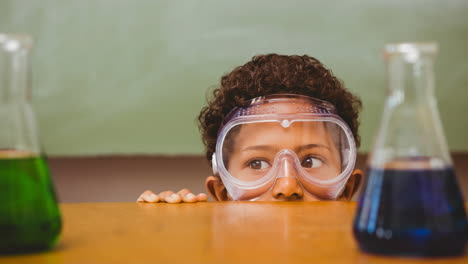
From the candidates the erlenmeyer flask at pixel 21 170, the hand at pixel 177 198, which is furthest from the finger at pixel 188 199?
the erlenmeyer flask at pixel 21 170

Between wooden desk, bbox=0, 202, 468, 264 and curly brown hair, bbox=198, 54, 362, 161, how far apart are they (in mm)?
687

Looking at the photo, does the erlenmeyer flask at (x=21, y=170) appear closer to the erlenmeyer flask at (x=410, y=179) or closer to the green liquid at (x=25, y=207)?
the green liquid at (x=25, y=207)

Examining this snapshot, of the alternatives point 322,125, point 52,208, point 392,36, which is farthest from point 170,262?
point 392,36

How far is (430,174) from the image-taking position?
0.50 metres

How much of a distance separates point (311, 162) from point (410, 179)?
1008 mm

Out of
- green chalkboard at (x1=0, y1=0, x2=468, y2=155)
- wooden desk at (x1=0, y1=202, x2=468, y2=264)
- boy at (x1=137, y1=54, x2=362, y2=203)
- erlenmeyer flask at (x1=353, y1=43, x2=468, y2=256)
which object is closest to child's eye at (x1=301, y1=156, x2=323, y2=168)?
boy at (x1=137, y1=54, x2=362, y2=203)

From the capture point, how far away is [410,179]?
0.50 metres

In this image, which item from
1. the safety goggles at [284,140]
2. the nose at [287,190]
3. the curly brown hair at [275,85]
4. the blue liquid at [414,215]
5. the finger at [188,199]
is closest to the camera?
the blue liquid at [414,215]

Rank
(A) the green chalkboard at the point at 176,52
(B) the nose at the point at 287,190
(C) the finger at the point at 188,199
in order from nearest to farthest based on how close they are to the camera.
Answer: (C) the finger at the point at 188,199 < (B) the nose at the point at 287,190 < (A) the green chalkboard at the point at 176,52

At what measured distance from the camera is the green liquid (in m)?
0.51

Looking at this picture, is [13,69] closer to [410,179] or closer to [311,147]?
[410,179]

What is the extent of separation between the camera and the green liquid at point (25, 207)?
51 cm

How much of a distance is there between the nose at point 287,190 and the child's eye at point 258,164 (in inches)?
6.4

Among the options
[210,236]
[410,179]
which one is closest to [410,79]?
[410,179]
